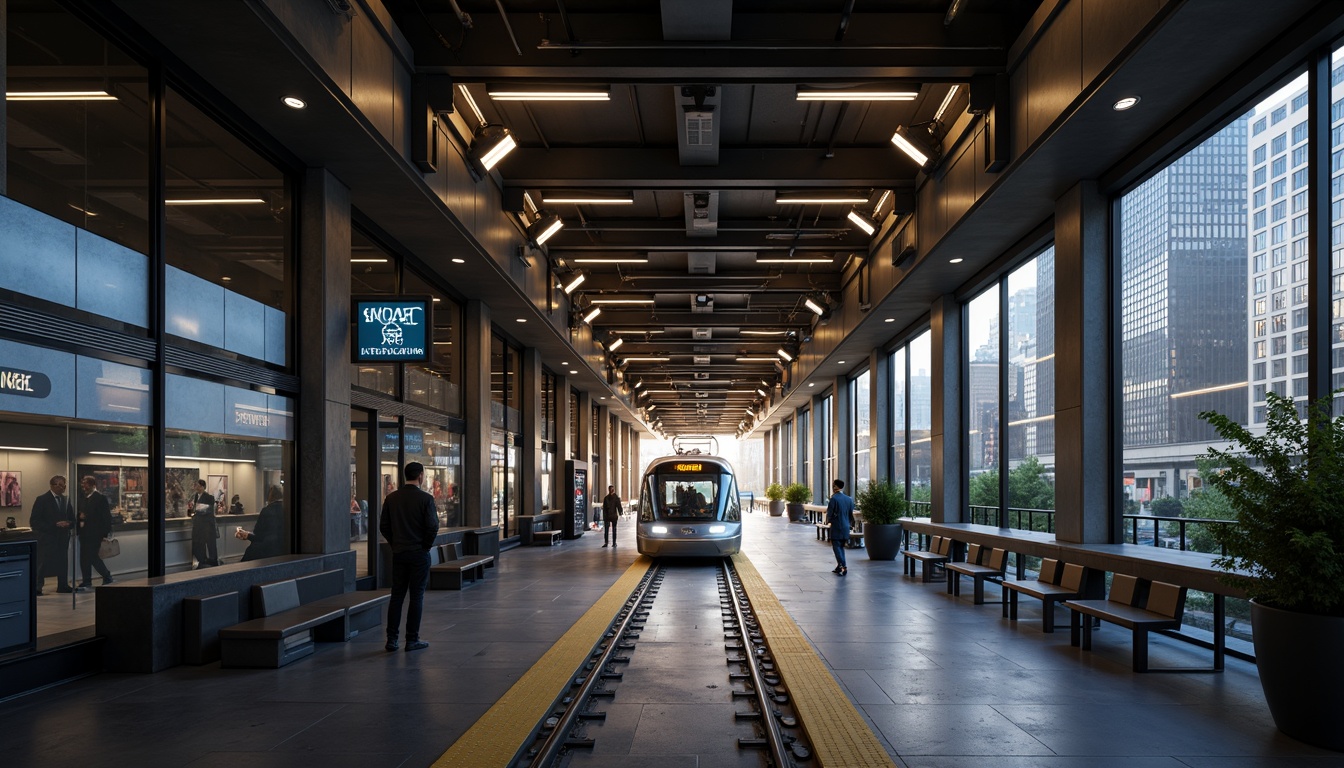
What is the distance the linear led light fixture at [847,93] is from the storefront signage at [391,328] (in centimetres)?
492

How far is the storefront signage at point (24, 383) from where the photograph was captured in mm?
6242

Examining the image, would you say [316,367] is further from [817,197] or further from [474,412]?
[817,197]

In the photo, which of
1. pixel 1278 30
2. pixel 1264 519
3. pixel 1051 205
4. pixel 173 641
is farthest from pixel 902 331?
pixel 173 641

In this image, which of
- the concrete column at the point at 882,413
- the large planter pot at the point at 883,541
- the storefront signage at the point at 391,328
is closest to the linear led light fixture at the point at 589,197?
the storefront signage at the point at 391,328

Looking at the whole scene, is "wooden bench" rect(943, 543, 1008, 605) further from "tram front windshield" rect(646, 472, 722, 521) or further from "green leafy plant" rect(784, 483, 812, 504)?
"green leafy plant" rect(784, 483, 812, 504)

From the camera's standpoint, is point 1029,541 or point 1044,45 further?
point 1029,541

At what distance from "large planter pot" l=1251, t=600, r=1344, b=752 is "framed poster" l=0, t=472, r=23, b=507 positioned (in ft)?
26.5

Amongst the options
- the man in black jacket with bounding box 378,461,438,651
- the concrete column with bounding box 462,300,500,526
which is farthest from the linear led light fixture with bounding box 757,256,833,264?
the man in black jacket with bounding box 378,461,438,651

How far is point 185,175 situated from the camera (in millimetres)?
8383

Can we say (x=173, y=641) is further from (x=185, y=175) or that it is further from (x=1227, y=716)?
(x=1227, y=716)

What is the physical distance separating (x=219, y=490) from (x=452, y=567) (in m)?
4.91

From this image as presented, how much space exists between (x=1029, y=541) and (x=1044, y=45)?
18.7 ft

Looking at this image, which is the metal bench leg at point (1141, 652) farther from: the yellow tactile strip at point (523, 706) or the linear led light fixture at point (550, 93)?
the linear led light fixture at point (550, 93)

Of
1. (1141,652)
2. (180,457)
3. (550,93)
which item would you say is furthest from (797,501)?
(180,457)
